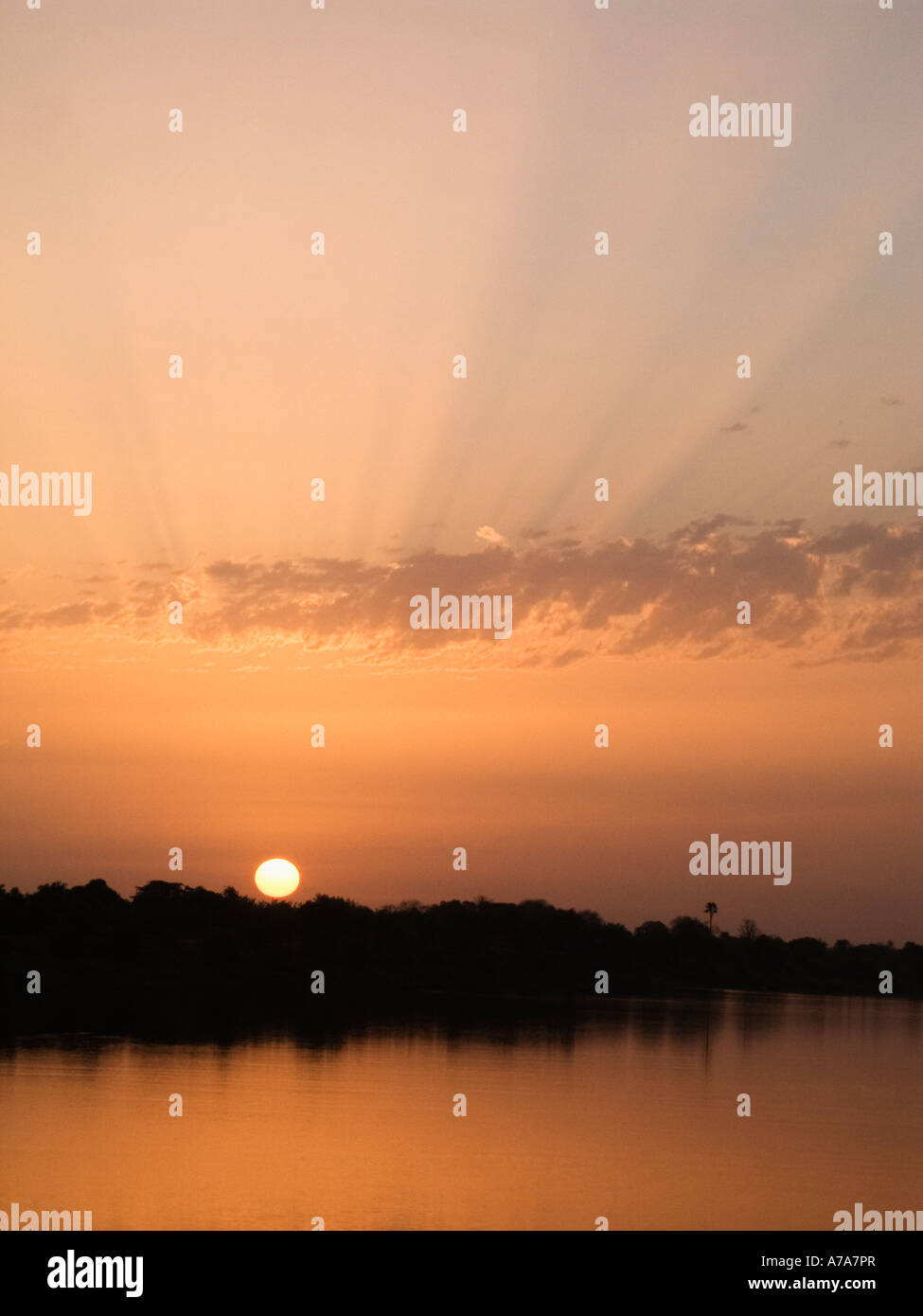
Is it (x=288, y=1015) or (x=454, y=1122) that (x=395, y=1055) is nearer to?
(x=454, y=1122)

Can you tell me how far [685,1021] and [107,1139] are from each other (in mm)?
67927

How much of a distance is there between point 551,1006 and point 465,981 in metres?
20.7

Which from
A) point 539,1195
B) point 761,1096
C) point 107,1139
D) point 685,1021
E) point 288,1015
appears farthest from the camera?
point 685,1021

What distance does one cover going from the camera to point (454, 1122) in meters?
41.0

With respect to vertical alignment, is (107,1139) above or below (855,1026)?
above
